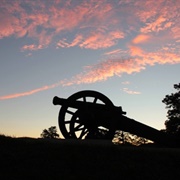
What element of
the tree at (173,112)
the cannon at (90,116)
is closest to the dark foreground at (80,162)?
the cannon at (90,116)

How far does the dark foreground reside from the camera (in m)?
8.48

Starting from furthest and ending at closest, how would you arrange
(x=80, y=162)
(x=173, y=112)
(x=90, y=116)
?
(x=173, y=112) → (x=90, y=116) → (x=80, y=162)

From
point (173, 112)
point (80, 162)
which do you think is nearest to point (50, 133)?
point (173, 112)

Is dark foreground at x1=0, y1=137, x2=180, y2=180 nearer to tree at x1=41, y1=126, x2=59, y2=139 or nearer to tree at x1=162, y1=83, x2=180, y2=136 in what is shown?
tree at x1=162, y1=83, x2=180, y2=136

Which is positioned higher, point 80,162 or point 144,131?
point 144,131

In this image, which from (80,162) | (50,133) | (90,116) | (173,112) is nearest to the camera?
(80,162)

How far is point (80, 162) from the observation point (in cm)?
944

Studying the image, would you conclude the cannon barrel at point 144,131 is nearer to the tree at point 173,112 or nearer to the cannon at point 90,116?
the cannon at point 90,116

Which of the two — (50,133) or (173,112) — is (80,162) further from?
(50,133)

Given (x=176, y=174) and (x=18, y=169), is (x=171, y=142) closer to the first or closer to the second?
(x=176, y=174)

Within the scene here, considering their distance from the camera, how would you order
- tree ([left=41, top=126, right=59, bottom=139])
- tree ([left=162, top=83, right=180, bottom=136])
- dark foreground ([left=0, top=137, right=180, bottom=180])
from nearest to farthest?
1. dark foreground ([left=0, top=137, right=180, bottom=180])
2. tree ([left=162, top=83, right=180, bottom=136])
3. tree ([left=41, top=126, right=59, bottom=139])

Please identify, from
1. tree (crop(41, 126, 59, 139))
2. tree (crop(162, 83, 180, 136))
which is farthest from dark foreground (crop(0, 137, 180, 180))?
tree (crop(41, 126, 59, 139))

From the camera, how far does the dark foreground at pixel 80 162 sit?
848cm

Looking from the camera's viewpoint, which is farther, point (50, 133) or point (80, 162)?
point (50, 133)
